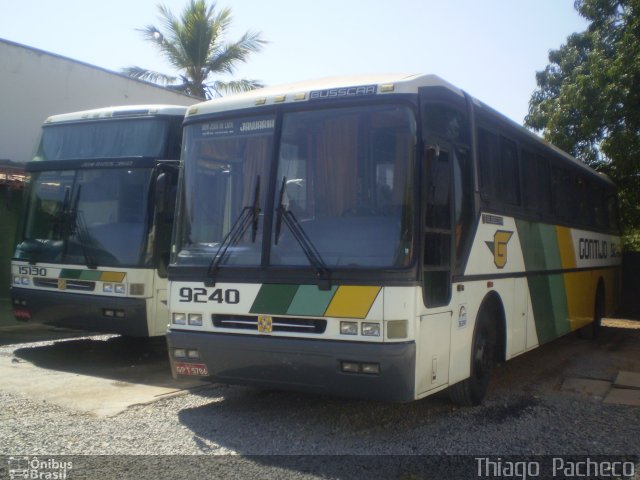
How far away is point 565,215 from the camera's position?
10.7 metres

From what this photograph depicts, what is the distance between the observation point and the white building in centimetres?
1711

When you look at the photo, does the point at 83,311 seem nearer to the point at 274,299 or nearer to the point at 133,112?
the point at 133,112

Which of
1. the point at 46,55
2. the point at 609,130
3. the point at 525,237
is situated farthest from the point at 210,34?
the point at 525,237

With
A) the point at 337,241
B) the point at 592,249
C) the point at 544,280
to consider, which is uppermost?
the point at 592,249

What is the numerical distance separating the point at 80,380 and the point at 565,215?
7.13m

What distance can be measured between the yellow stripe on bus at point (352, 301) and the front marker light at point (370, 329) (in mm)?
81

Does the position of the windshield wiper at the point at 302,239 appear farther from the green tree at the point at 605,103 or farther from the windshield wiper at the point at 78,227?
the green tree at the point at 605,103

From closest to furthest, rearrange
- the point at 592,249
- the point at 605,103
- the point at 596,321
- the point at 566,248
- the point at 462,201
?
the point at 462,201 → the point at 566,248 → the point at 592,249 → the point at 596,321 → the point at 605,103

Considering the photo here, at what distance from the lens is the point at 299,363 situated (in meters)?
5.96

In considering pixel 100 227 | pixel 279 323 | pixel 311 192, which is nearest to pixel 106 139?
pixel 100 227

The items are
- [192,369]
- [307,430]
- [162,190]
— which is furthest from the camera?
[162,190]

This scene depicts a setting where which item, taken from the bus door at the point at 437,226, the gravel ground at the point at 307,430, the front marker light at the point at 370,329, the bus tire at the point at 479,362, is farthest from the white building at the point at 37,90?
the front marker light at the point at 370,329

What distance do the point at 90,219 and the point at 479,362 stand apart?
17.5 ft

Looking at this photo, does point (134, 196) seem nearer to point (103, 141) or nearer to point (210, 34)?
point (103, 141)
